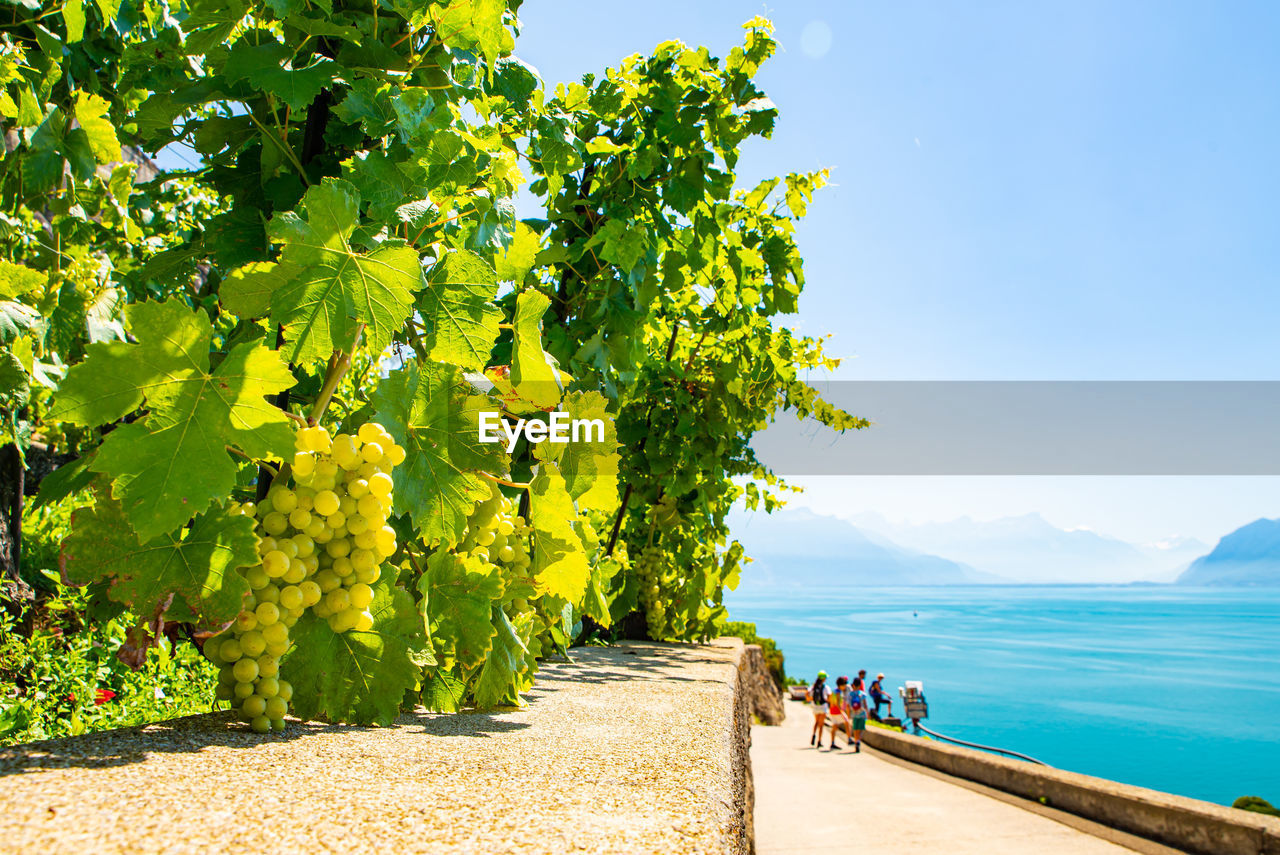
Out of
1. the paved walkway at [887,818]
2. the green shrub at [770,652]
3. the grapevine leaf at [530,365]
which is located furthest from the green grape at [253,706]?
the green shrub at [770,652]

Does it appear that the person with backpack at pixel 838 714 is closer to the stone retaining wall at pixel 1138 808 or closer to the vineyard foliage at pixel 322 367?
the stone retaining wall at pixel 1138 808

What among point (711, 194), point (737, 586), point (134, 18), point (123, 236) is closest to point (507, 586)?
point (711, 194)

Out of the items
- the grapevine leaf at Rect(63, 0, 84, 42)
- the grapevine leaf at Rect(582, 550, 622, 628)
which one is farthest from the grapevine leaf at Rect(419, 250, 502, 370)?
the grapevine leaf at Rect(63, 0, 84, 42)

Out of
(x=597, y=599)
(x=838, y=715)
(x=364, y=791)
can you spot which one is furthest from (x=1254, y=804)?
(x=364, y=791)

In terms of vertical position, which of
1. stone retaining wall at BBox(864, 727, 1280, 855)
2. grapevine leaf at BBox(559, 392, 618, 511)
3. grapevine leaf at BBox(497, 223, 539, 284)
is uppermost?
grapevine leaf at BBox(497, 223, 539, 284)

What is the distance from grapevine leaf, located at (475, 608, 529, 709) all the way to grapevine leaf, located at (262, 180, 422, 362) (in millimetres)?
725

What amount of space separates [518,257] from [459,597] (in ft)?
2.19

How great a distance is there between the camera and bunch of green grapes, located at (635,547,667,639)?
222 inches

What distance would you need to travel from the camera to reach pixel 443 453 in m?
1.30

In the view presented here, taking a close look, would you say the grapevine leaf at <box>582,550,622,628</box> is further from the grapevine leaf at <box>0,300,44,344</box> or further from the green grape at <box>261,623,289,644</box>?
the grapevine leaf at <box>0,300,44,344</box>

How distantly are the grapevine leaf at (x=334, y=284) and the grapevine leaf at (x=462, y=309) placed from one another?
0.43 feet

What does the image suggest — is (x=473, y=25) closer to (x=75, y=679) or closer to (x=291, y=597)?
(x=291, y=597)

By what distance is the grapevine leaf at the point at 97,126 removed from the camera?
2248 mm

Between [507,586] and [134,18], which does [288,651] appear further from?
[134,18]
